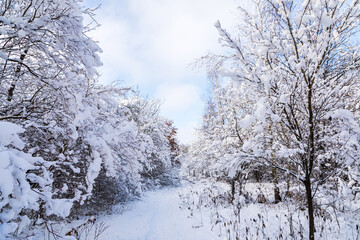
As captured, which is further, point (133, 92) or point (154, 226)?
point (154, 226)

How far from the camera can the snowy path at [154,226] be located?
15.7ft

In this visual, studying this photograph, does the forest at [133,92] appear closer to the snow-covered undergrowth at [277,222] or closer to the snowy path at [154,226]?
the snow-covered undergrowth at [277,222]

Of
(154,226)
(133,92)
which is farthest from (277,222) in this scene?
(133,92)

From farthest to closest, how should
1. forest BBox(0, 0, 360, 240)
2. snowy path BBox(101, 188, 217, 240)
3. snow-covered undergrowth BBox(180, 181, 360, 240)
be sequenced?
1. snowy path BBox(101, 188, 217, 240)
2. snow-covered undergrowth BBox(180, 181, 360, 240)
3. forest BBox(0, 0, 360, 240)

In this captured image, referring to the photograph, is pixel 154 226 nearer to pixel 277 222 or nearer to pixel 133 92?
pixel 277 222

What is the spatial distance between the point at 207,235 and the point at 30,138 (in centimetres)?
445

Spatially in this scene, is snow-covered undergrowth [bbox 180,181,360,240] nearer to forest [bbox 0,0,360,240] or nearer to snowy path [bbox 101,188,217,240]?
forest [bbox 0,0,360,240]

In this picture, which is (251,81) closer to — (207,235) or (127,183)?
(207,235)

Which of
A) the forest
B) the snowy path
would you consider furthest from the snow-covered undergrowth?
the snowy path

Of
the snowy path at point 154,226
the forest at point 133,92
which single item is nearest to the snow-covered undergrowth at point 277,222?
the forest at point 133,92

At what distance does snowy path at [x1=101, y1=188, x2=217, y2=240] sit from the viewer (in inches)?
189

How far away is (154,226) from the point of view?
571 centimetres

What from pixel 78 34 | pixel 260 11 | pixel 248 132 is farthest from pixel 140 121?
pixel 78 34

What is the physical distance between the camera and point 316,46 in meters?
2.51
